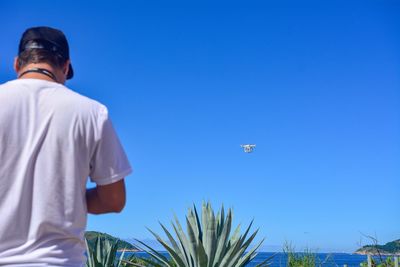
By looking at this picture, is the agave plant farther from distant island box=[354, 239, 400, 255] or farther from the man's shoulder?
the man's shoulder

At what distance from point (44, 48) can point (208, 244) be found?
514cm

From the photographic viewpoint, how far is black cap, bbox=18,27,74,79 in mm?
1434

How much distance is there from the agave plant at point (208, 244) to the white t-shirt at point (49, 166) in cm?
500

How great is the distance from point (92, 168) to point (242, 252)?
5.30m

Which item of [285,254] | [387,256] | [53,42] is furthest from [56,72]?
[387,256]

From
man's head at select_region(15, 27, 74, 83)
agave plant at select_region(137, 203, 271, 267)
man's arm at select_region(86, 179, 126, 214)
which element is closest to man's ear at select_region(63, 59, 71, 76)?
man's head at select_region(15, 27, 74, 83)

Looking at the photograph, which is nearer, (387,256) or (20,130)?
(20,130)

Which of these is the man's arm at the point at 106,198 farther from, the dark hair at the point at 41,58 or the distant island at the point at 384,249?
the distant island at the point at 384,249

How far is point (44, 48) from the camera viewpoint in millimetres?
1431

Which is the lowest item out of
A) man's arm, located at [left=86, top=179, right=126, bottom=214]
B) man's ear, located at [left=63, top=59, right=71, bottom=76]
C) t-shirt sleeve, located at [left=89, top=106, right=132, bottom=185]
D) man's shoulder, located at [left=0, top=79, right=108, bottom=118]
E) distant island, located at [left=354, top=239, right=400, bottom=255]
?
distant island, located at [left=354, top=239, right=400, bottom=255]

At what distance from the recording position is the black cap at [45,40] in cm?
143

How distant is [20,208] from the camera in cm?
127

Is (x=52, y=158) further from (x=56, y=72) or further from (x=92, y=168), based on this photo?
(x=56, y=72)

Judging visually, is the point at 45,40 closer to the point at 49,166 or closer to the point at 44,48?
the point at 44,48
